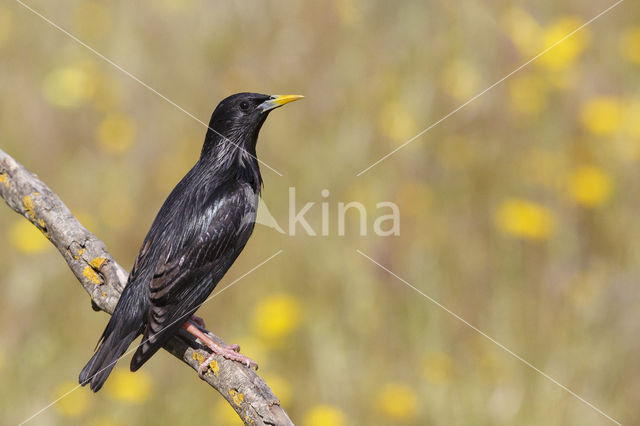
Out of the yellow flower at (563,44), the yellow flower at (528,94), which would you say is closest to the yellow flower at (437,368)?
the yellow flower at (528,94)

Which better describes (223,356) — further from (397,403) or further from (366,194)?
(366,194)

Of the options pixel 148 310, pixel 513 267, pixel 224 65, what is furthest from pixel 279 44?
pixel 148 310

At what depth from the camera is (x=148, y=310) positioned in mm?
3357

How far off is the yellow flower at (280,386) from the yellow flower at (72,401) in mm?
978

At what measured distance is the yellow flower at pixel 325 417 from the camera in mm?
4258

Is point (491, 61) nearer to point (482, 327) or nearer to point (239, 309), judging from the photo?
point (482, 327)

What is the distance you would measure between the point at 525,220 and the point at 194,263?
9.15 feet

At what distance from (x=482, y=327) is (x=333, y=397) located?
1172 millimetres

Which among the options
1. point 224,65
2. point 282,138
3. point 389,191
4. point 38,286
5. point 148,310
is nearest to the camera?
point 148,310

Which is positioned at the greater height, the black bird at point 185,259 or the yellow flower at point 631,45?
the yellow flower at point 631,45

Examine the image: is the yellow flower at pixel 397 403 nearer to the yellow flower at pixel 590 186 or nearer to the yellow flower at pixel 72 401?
the yellow flower at pixel 72 401

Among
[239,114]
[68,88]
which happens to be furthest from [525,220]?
[68,88]

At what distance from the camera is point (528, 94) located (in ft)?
20.7

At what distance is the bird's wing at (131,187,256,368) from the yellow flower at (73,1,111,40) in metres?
4.01
